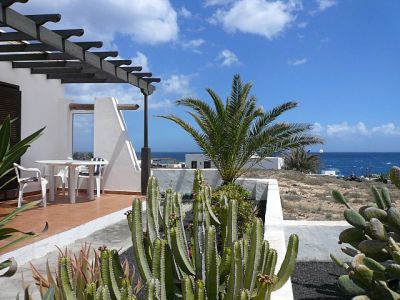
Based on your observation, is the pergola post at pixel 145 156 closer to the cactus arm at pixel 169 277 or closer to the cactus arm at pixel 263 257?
the cactus arm at pixel 169 277

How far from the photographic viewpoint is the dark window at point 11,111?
9.67 m

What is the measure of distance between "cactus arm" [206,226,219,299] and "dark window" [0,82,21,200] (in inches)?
317

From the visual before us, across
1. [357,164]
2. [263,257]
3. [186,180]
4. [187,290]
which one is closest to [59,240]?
[263,257]

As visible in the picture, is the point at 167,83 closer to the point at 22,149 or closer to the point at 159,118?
the point at 159,118

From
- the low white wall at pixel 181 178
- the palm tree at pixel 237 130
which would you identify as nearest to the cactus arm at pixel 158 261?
the palm tree at pixel 237 130

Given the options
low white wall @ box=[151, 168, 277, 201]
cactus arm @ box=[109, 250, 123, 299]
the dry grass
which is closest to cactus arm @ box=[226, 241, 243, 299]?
cactus arm @ box=[109, 250, 123, 299]

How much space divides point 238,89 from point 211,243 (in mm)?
8705

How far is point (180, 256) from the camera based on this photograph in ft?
8.88

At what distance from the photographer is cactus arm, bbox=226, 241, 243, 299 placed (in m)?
2.28

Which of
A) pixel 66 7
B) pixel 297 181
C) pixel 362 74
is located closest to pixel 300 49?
pixel 362 74

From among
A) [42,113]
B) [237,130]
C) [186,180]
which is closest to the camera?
[237,130]

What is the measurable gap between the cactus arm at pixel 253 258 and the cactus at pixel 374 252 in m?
0.83

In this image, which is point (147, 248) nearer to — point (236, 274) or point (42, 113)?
point (236, 274)

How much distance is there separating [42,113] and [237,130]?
16.3 ft
